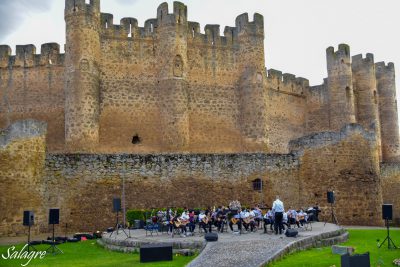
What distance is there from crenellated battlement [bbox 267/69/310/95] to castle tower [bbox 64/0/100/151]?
12.8 metres

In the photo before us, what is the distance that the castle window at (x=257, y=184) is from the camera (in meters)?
23.9

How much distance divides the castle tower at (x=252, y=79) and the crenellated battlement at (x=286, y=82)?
11.6ft

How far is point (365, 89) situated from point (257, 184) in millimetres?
19641

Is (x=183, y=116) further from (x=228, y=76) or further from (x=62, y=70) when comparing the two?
(x=62, y=70)

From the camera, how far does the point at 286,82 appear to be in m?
38.5

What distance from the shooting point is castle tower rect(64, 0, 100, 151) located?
28656 millimetres

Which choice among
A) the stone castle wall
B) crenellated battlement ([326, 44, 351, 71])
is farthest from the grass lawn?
crenellated battlement ([326, 44, 351, 71])

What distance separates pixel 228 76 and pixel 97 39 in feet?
27.8

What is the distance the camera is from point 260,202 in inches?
934

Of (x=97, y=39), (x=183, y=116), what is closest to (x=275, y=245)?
(x=183, y=116)

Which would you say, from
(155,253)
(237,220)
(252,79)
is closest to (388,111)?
(252,79)

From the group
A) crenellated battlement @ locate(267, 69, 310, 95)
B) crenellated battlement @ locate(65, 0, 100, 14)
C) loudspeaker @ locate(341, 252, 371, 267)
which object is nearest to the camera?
loudspeaker @ locate(341, 252, 371, 267)

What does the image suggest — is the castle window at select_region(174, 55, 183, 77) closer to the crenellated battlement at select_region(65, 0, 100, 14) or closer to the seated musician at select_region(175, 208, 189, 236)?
the crenellated battlement at select_region(65, 0, 100, 14)

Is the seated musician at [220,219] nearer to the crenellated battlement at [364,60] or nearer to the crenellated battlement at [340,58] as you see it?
the crenellated battlement at [340,58]
